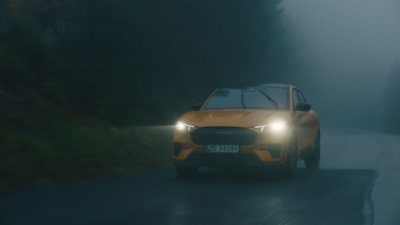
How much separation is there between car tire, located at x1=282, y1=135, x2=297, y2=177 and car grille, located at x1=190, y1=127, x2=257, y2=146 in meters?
0.80

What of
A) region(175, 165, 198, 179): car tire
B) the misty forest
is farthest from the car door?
region(175, 165, 198, 179): car tire

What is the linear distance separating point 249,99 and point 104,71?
22.8ft

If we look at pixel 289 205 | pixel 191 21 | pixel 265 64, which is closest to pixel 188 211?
pixel 289 205

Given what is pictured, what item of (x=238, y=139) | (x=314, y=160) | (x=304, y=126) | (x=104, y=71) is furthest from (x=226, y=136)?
(x=104, y=71)

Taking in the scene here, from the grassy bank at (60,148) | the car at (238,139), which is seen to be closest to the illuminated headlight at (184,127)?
the car at (238,139)

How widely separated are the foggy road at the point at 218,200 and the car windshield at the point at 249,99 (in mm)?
1243

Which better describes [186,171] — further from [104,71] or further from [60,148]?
[104,71]

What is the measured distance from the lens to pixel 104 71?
19625mm

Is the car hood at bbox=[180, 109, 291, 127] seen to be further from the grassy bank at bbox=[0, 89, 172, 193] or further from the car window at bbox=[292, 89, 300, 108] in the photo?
the grassy bank at bbox=[0, 89, 172, 193]

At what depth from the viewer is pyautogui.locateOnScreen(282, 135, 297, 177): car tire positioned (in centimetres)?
1241

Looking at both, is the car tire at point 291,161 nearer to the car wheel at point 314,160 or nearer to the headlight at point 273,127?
the headlight at point 273,127

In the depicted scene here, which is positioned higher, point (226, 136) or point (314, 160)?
point (226, 136)

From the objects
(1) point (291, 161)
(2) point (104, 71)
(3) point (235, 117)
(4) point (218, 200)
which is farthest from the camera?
(2) point (104, 71)

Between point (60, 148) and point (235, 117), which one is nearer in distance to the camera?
point (235, 117)
